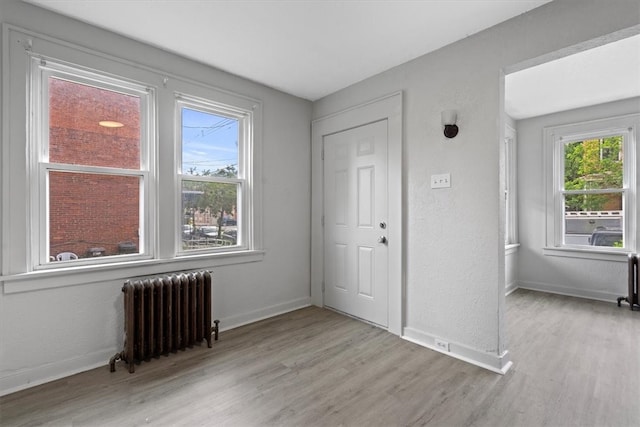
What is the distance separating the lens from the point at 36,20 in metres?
2.10

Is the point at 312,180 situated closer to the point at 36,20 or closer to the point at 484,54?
the point at 484,54

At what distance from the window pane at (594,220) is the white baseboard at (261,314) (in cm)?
406

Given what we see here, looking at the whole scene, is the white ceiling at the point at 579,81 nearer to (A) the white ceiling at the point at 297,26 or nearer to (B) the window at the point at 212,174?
(A) the white ceiling at the point at 297,26

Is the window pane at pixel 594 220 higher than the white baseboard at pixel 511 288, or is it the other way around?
the window pane at pixel 594 220

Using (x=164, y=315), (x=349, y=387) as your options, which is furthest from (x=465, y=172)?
(x=164, y=315)

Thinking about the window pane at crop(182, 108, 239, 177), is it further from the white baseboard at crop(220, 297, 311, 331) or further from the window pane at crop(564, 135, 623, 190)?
the window pane at crop(564, 135, 623, 190)

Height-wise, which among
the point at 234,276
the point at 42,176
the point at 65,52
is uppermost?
the point at 65,52

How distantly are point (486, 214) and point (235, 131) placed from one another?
2.63 metres

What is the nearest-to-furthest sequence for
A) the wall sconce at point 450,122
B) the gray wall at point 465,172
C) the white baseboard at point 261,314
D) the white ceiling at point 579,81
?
the gray wall at point 465,172
the wall sconce at point 450,122
the white ceiling at point 579,81
the white baseboard at point 261,314

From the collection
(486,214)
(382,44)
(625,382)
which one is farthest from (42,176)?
(625,382)

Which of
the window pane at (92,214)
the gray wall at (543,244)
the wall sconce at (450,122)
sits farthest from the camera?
the gray wall at (543,244)

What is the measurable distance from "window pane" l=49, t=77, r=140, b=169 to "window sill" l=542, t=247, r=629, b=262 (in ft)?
18.3

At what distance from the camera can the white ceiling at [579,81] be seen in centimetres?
279

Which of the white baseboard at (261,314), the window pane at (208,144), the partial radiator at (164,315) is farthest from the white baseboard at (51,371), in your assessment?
the window pane at (208,144)
